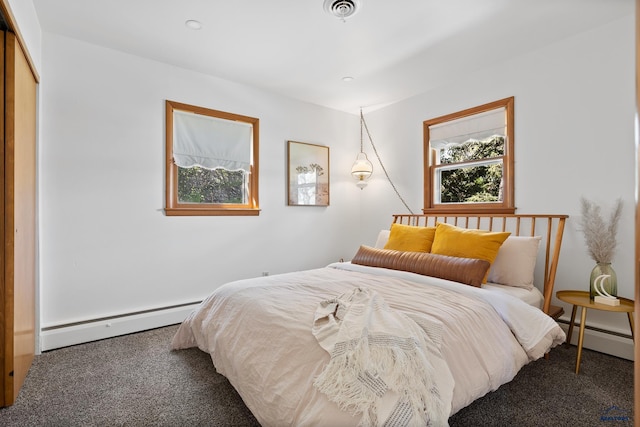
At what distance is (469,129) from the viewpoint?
10.7 ft

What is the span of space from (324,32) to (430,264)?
1.95m

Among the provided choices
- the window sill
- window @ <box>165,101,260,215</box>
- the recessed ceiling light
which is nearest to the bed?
the window sill

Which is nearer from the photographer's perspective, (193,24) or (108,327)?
(193,24)

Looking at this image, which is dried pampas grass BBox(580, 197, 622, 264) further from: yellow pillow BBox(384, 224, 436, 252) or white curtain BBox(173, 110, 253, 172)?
white curtain BBox(173, 110, 253, 172)

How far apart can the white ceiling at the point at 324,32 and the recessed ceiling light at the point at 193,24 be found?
0.12 feet

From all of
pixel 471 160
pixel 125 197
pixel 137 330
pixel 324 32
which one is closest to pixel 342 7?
pixel 324 32

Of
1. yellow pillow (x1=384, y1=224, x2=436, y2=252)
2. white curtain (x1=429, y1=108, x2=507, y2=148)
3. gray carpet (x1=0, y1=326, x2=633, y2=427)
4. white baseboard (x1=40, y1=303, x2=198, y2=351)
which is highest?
white curtain (x1=429, y1=108, x2=507, y2=148)

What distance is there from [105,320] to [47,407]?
3.36 feet

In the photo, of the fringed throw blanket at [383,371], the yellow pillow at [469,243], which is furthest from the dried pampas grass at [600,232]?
the fringed throw blanket at [383,371]

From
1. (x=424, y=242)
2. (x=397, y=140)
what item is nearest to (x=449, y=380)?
(x=424, y=242)

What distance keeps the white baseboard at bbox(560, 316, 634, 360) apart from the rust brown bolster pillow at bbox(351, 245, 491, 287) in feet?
3.50

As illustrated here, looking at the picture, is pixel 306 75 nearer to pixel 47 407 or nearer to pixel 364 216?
pixel 364 216

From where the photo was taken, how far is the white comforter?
125 cm

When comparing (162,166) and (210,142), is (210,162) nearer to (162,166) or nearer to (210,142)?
(210,142)
